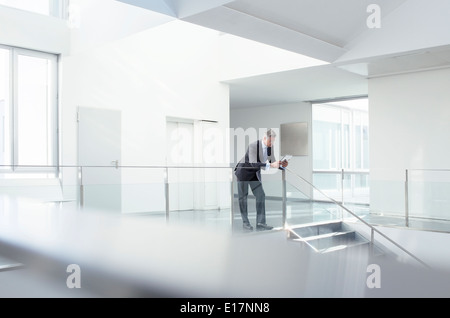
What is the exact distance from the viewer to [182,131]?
9.34 m

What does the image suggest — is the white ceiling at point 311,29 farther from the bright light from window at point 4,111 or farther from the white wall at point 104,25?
the bright light from window at point 4,111

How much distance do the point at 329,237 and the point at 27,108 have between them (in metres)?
4.86

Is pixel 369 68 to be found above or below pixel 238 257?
above

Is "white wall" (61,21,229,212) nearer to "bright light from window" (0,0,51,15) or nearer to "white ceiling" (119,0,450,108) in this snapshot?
"bright light from window" (0,0,51,15)

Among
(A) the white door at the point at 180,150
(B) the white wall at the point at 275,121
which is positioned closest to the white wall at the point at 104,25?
(A) the white door at the point at 180,150

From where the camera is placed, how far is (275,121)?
1286 centimetres

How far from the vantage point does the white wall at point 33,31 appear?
253 inches

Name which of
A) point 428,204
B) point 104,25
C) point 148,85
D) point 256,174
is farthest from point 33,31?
point 428,204

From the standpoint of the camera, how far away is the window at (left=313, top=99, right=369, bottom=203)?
1157 cm

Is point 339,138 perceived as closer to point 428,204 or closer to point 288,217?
point 428,204
